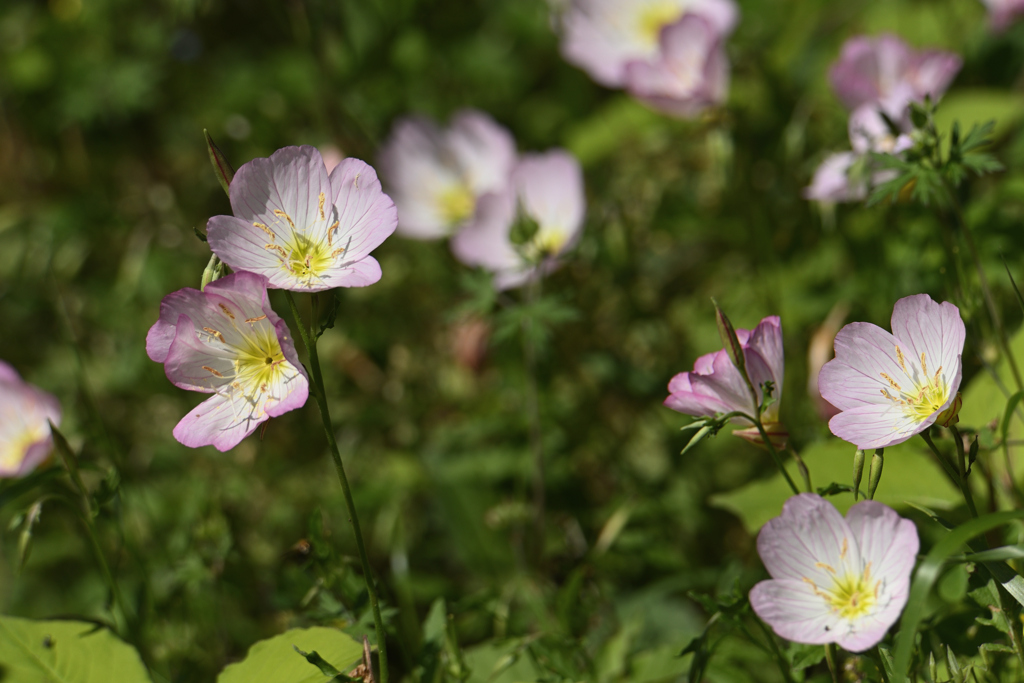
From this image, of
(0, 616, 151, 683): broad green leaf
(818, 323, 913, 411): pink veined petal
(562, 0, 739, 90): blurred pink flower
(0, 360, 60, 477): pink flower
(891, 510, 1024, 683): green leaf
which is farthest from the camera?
(562, 0, 739, 90): blurred pink flower

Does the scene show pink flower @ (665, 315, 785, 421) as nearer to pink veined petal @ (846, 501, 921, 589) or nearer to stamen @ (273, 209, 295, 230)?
pink veined petal @ (846, 501, 921, 589)

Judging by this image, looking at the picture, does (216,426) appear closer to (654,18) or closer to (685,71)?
(685,71)

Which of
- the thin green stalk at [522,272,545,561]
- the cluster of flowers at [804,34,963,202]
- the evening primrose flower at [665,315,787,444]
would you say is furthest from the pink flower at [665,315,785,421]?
the cluster of flowers at [804,34,963,202]

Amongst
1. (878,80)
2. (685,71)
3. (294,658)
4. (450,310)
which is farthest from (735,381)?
(685,71)

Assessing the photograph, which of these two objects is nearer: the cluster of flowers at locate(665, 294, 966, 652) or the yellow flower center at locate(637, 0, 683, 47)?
the cluster of flowers at locate(665, 294, 966, 652)

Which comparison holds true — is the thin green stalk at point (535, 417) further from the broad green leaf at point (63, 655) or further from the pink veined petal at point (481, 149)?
the broad green leaf at point (63, 655)

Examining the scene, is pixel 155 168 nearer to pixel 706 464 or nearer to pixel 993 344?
pixel 706 464

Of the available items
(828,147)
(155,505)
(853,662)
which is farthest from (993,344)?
(155,505)
